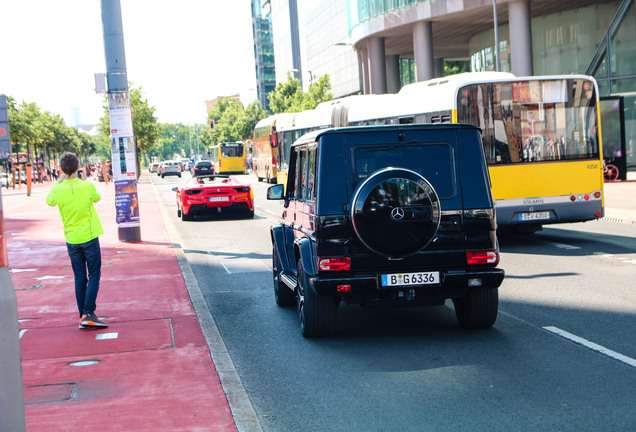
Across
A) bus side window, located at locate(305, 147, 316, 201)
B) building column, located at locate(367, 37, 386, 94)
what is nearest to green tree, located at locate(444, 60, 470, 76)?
building column, located at locate(367, 37, 386, 94)

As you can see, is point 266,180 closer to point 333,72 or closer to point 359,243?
point 333,72

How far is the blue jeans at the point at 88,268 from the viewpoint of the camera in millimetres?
8695

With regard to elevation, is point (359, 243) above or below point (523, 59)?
below

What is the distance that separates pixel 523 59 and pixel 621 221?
26.4 m

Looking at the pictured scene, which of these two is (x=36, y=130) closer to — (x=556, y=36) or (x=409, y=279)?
(x=556, y=36)

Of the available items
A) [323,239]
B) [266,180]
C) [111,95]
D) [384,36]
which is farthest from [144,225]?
[384,36]

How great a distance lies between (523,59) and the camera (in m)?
43.3

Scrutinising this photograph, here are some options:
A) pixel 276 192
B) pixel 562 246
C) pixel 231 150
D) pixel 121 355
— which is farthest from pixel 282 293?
pixel 231 150

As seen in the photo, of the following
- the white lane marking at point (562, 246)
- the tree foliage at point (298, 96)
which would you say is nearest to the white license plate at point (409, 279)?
the white lane marking at point (562, 246)

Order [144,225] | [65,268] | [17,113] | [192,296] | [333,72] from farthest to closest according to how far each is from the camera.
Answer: [333,72] → [17,113] → [144,225] → [65,268] → [192,296]

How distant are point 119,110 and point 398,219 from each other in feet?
37.7

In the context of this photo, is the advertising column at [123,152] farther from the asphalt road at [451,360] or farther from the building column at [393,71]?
the building column at [393,71]

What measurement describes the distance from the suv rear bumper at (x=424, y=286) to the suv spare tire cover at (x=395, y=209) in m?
0.36

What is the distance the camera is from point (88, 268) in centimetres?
869
